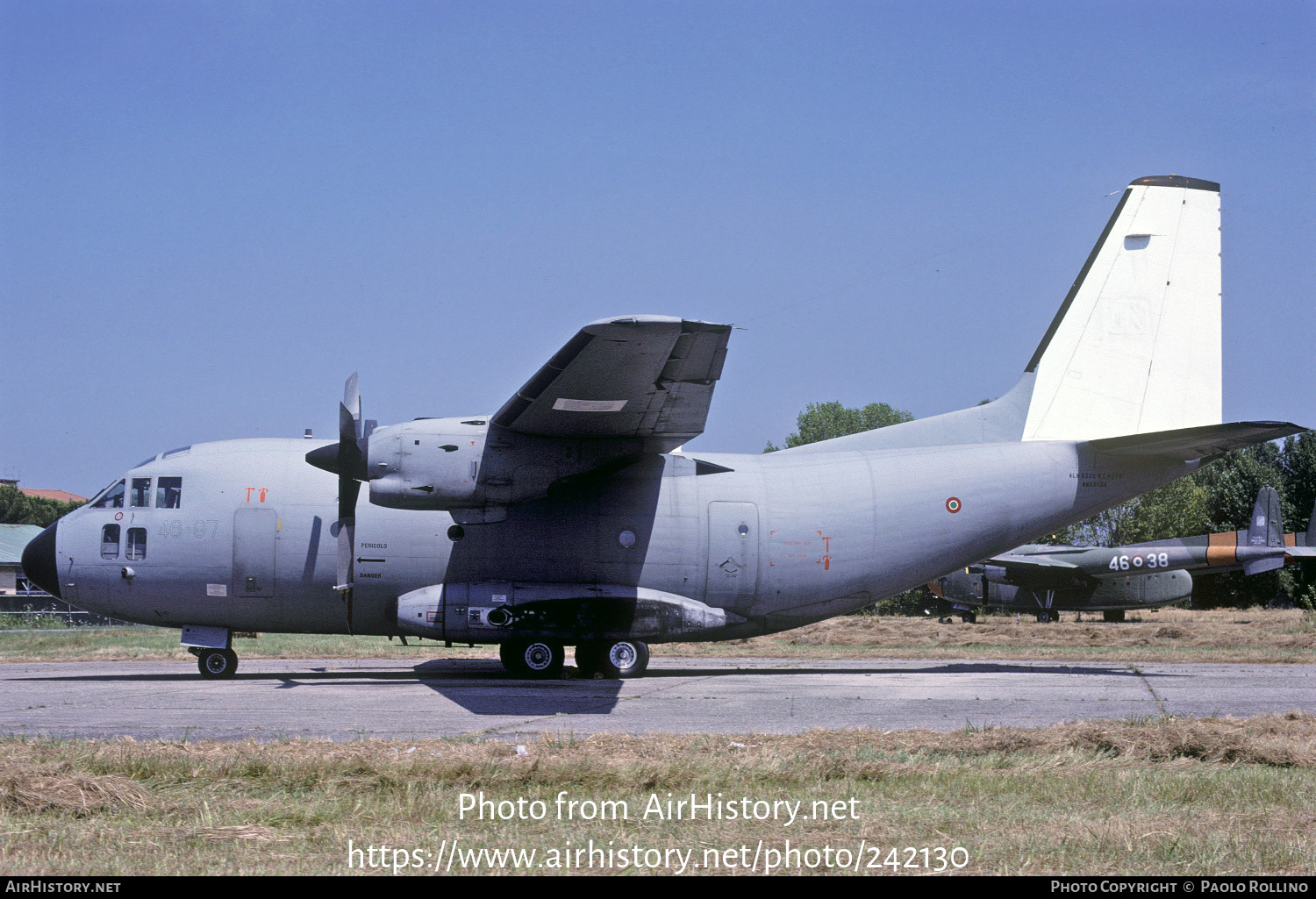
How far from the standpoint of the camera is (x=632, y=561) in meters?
16.5

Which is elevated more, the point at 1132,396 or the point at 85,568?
the point at 1132,396

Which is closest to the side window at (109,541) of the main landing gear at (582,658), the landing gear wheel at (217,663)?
the landing gear wheel at (217,663)

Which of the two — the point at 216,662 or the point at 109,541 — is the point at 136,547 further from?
the point at 216,662

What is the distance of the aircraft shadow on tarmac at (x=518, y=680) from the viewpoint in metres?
12.7

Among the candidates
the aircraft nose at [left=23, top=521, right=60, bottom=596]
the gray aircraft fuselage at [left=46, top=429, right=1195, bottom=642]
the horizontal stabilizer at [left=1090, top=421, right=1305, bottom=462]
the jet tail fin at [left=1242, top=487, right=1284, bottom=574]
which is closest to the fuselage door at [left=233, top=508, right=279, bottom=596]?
the gray aircraft fuselage at [left=46, top=429, right=1195, bottom=642]

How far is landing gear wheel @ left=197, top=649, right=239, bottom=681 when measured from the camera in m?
16.4

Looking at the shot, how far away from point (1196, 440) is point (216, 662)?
15492 mm

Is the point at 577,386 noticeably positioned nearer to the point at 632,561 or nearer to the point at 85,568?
the point at 632,561

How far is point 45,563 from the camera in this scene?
53.2ft

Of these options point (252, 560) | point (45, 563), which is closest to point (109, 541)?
point (45, 563)

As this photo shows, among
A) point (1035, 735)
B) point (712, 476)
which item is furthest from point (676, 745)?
point (712, 476)

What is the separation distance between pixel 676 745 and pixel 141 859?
4289mm

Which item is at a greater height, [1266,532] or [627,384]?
[627,384]

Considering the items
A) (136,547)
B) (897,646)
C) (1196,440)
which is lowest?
(897,646)
